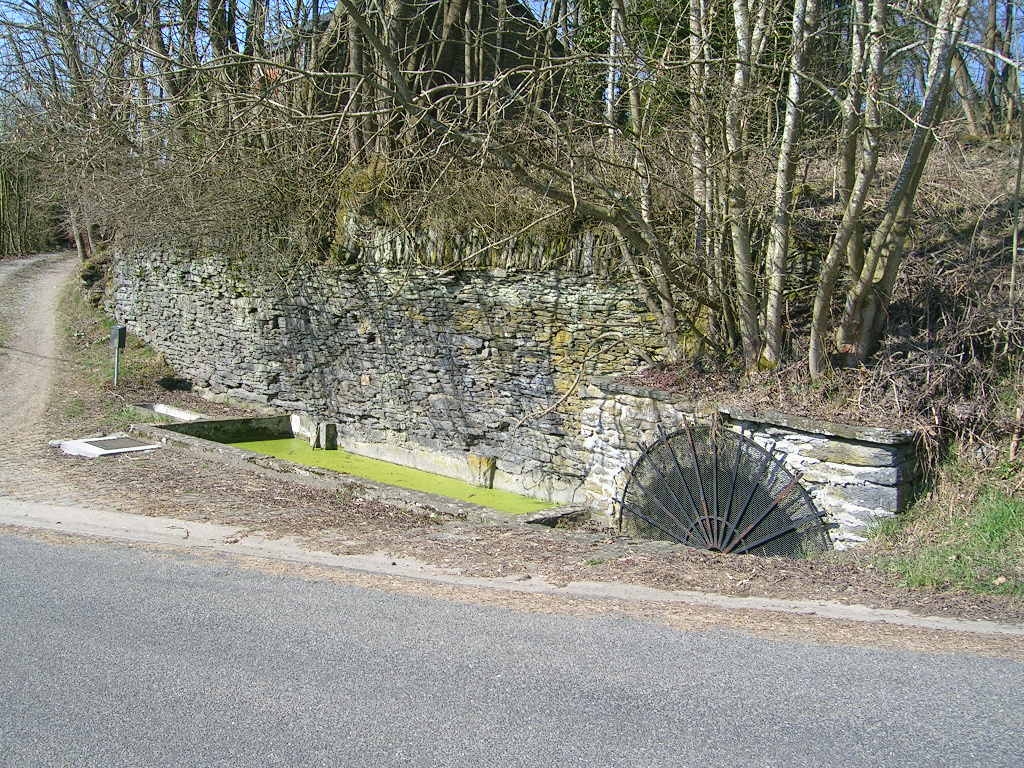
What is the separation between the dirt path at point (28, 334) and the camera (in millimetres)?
14134

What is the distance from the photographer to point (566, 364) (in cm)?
1091

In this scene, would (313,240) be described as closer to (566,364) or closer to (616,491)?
(566,364)

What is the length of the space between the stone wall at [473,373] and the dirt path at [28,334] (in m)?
2.73

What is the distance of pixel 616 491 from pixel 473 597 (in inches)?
160

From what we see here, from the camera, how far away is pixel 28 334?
19500 millimetres

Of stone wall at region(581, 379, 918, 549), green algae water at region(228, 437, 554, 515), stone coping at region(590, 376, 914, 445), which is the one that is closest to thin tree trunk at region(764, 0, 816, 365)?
stone coping at region(590, 376, 914, 445)

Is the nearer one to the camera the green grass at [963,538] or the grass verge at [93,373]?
the green grass at [963,538]

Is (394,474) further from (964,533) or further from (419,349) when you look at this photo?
(964,533)

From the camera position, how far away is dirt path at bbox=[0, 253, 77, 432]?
556 inches

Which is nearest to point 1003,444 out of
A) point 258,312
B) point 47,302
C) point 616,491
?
point 616,491

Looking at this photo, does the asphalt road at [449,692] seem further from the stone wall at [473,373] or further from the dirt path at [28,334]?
the dirt path at [28,334]

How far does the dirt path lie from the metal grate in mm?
9358

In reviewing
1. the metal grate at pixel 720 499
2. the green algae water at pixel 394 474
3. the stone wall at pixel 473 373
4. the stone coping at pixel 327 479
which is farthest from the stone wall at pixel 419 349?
the stone coping at pixel 327 479

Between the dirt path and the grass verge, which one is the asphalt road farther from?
the dirt path
